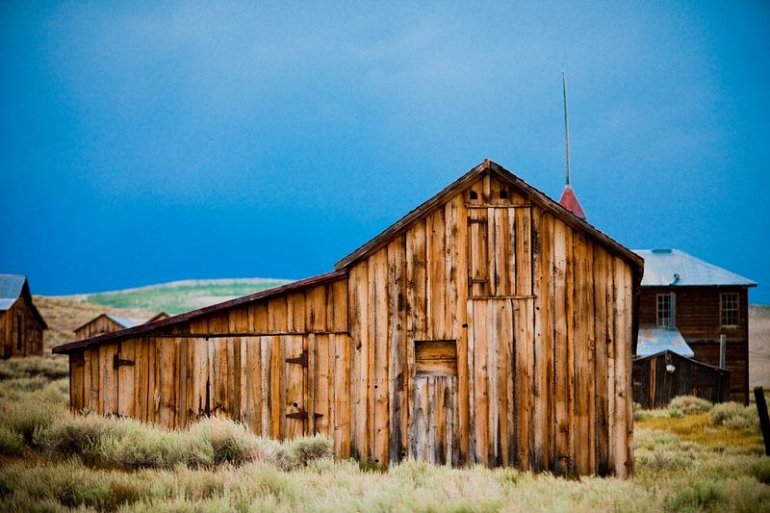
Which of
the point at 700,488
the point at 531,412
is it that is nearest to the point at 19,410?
the point at 531,412

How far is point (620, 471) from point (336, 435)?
4.75m

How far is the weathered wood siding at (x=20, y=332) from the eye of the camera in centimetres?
4494

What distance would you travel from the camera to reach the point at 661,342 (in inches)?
1259

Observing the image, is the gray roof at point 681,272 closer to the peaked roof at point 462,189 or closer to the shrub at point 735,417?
the shrub at point 735,417

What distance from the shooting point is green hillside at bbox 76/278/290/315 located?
13050 centimetres

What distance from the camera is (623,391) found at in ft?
40.2

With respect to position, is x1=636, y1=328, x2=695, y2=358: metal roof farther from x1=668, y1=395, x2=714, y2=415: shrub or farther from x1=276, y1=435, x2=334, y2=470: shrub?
x1=276, y1=435, x2=334, y2=470: shrub

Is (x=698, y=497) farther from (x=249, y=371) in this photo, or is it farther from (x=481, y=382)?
(x=249, y=371)

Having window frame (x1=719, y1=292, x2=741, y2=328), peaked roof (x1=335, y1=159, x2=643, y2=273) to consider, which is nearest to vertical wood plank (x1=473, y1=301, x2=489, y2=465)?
peaked roof (x1=335, y1=159, x2=643, y2=273)

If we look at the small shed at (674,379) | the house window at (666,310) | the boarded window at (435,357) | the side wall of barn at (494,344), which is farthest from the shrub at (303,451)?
the house window at (666,310)

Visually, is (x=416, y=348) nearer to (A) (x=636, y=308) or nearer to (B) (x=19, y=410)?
(A) (x=636, y=308)

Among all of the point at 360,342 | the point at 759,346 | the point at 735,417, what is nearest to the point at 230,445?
the point at 360,342

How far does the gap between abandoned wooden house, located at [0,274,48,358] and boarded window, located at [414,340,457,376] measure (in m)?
40.0

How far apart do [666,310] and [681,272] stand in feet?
6.89
